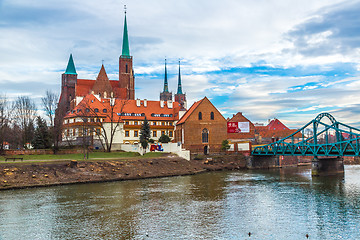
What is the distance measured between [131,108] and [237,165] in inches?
1110

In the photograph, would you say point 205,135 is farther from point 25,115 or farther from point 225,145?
point 25,115

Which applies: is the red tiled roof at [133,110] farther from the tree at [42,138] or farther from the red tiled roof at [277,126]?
the red tiled roof at [277,126]

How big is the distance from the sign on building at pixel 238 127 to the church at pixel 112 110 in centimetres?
1493

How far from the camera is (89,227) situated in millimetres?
20359

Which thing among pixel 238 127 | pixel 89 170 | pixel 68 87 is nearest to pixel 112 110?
pixel 89 170

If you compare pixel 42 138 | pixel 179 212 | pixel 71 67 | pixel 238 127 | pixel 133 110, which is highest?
pixel 71 67

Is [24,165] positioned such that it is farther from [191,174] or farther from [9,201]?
[191,174]

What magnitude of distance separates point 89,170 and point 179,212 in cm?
2128

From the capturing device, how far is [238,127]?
8656 centimetres

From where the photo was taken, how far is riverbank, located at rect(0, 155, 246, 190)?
3612 centimetres

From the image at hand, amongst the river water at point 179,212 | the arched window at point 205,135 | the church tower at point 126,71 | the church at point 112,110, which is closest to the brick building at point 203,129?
the arched window at point 205,135

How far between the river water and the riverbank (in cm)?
227

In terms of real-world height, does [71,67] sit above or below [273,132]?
above

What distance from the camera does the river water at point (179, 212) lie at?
63.2 ft
